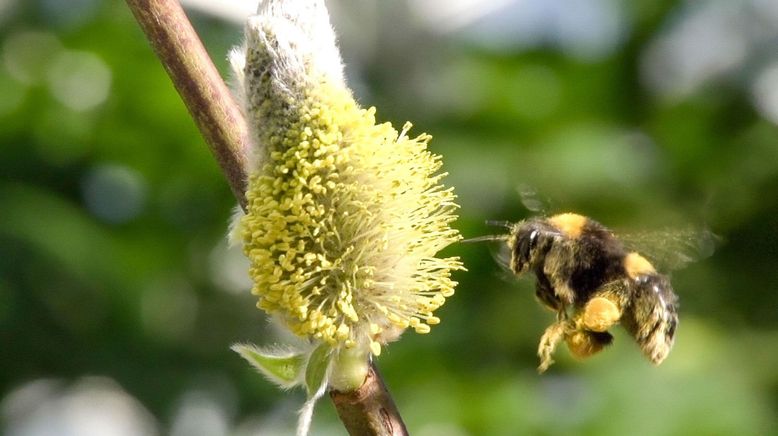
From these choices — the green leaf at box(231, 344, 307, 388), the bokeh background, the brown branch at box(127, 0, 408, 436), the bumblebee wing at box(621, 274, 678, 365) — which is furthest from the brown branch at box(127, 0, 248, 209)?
the bokeh background

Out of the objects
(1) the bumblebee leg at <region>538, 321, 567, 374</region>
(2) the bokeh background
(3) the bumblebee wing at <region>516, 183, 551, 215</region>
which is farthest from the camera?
(2) the bokeh background

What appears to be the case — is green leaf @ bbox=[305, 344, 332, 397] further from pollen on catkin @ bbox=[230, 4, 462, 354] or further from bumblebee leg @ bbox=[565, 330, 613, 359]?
bumblebee leg @ bbox=[565, 330, 613, 359]

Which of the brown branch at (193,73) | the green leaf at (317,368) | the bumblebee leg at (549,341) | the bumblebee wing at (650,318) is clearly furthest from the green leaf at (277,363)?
the bumblebee wing at (650,318)

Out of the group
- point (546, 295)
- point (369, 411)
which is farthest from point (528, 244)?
point (369, 411)

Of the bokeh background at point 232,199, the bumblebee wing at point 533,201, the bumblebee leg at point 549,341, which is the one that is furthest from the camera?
the bokeh background at point 232,199

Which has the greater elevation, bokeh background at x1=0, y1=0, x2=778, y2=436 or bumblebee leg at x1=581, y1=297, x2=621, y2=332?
bokeh background at x1=0, y1=0, x2=778, y2=436

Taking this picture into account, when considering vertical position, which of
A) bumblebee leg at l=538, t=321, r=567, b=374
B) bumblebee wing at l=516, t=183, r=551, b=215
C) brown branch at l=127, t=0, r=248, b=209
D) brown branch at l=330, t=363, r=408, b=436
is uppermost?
bumblebee wing at l=516, t=183, r=551, b=215

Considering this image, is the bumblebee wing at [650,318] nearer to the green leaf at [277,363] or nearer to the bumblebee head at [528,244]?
the bumblebee head at [528,244]
